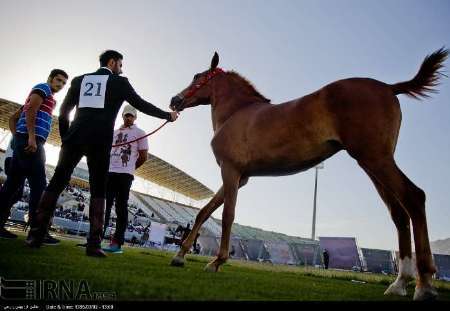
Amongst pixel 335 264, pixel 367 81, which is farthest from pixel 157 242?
pixel 367 81

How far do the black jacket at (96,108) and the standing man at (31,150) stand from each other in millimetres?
587

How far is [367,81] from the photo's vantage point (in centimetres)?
366

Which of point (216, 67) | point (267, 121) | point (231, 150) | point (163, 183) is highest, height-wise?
point (163, 183)

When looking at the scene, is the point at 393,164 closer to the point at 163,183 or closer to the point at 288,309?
the point at 288,309

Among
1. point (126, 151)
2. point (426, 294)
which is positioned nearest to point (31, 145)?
point (126, 151)

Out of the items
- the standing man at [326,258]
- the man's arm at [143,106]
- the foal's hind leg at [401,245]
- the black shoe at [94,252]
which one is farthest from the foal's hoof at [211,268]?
the standing man at [326,258]

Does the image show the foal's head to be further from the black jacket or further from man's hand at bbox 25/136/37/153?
man's hand at bbox 25/136/37/153

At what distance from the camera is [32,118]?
15.6 ft

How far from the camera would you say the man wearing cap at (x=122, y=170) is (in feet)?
20.3

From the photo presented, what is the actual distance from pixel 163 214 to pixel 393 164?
179 feet

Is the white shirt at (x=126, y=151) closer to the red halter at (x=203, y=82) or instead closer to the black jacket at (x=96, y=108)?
the red halter at (x=203, y=82)

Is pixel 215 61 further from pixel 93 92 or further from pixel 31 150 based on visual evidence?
pixel 31 150

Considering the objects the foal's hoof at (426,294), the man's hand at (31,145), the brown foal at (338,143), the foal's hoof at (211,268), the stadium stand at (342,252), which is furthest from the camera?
the stadium stand at (342,252)

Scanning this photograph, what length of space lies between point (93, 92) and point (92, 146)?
71 centimetres
